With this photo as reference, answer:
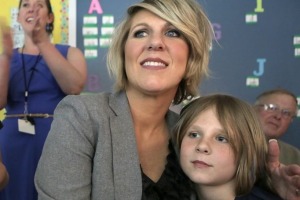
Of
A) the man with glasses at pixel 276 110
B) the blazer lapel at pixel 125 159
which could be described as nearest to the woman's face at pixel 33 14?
the blazer lapel at pixel 125 159

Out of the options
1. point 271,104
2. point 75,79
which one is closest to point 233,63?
point 271,104

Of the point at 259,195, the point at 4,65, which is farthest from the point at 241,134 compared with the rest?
the point at 4,65

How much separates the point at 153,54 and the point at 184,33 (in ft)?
0.43

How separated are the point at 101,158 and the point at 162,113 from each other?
350 mm

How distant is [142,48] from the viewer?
50.9 inches

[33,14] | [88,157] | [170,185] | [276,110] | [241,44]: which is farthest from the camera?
[241,44]

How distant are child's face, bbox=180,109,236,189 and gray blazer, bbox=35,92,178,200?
7.0 inches

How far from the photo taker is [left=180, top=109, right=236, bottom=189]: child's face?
123 centimetres

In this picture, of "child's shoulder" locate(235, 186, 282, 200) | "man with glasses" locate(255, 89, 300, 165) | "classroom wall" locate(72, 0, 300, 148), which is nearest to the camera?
"child's shoulder" locate(235, 186, 282, 200)

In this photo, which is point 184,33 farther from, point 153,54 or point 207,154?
point 207,154

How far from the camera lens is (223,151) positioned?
1257 mm

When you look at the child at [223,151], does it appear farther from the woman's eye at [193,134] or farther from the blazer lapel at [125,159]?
the blazer lapel at [125,159]

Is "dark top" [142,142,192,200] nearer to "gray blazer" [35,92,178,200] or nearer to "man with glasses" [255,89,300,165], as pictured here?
"gray blazer" [35,92,178,200]

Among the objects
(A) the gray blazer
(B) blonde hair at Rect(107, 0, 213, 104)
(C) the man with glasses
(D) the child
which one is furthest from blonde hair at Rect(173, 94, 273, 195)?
(C) the man with glasses
